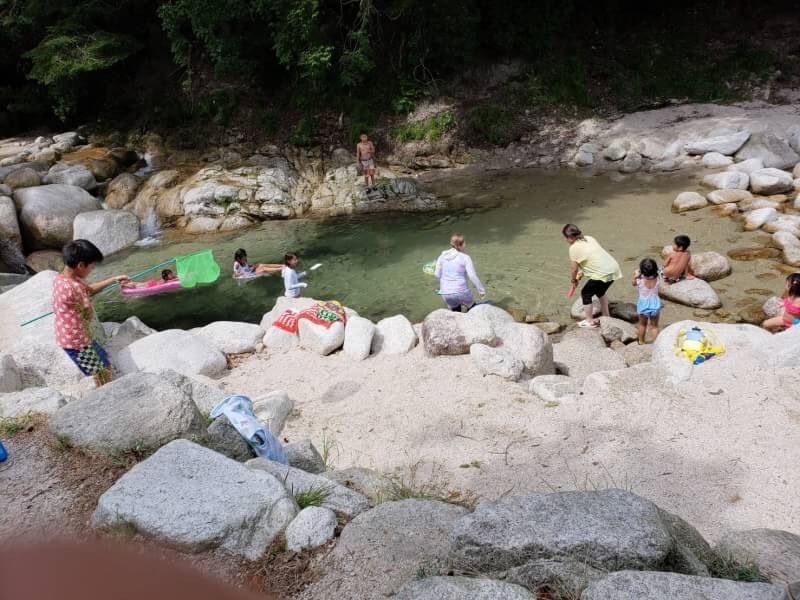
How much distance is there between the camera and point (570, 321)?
7.40 meters

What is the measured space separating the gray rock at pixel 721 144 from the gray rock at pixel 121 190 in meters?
12.7

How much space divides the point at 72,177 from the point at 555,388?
1283cm

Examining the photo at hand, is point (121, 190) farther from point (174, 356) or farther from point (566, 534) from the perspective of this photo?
point (566, 534)

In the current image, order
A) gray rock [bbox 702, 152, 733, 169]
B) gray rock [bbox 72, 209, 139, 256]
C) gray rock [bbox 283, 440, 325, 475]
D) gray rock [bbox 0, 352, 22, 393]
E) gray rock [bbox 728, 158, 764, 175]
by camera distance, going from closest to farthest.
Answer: gray rock [bbox 283, 440, 325, 475] → gray rock [bbox 0, 352, 22, 393] → gray rock [bbox 728, 158, 764, 175] → gray rock [bbox 702, 152, 733, 169] → gray rock [bbox 72, 209, 139, 256]

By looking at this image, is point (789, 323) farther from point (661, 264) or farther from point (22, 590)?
point (22, 590)

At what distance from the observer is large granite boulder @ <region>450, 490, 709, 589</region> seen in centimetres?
214

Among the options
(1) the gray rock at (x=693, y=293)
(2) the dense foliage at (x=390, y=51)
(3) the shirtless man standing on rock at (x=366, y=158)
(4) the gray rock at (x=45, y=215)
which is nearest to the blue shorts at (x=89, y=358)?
(1) the gray rock at (x=693, y=293)

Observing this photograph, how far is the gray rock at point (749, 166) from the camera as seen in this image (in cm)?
1066

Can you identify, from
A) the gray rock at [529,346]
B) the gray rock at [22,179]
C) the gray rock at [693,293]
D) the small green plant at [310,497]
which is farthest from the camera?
the gray rock at [22,179]

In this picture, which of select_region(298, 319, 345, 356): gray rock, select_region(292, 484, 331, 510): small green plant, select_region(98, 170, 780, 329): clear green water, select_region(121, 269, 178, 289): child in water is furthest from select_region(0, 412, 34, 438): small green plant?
select_region(121, 269, 178, 289): child in water

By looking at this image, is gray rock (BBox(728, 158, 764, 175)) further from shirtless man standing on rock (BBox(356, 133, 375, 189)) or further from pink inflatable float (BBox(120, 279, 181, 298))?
pink inflatable float (BBox(120, 279, 181, 298))

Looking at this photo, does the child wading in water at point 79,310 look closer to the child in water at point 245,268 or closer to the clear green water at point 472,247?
the clear green water at point 472,247

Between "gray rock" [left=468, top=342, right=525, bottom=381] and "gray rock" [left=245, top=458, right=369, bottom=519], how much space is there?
2.73 meters

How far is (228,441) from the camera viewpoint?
12.0 ft
